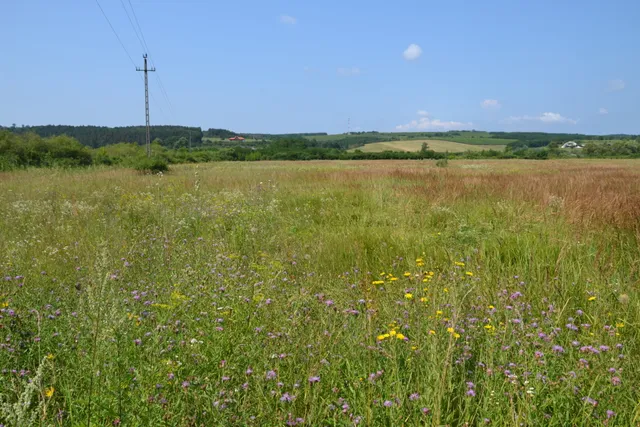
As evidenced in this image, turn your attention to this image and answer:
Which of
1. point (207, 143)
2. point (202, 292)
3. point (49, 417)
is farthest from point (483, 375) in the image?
point (207, 143)

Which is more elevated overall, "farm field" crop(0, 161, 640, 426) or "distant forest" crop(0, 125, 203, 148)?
"distant forest" crop(0, 125, 203, 148)

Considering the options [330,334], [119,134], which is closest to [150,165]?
[330,334]

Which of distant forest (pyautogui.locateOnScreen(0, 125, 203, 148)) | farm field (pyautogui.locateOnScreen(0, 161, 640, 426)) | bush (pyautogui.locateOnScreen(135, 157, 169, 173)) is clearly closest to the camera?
farm field (pyautogui.locateOnScreen(0, 161, 640, 426))

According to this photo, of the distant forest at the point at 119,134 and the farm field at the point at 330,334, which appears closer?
the farm field at the point at 330,334

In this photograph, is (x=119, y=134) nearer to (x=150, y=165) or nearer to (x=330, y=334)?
(x=150, y=165)

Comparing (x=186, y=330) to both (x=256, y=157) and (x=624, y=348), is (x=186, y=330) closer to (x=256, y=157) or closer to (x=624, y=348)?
(x=624, y=348)

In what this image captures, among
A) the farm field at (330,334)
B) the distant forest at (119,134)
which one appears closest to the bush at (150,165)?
the farm field at (330,334)

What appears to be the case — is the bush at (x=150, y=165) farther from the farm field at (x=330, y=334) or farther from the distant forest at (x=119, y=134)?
the distant forest at (x=119, y=134)

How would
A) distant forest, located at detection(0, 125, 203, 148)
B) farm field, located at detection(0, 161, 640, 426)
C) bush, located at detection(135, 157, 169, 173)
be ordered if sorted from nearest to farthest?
farm field, located at detection(0, 161, 640, 426), bush, located at detection(135, 157, 169, 173), distant forest, located at detection(0, 125, 203, 148)

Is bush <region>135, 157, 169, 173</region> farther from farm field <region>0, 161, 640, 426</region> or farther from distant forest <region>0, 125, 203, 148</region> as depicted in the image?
distant forest <region>0, 125, 203, 148</region>

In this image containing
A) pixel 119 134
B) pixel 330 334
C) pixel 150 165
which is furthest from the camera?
pixel 119 134

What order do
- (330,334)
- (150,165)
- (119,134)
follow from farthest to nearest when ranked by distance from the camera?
(119,134), (150,165), (330,334)

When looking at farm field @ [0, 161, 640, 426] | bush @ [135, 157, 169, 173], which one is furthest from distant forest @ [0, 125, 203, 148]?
farm field @ [0, 161, 640, 426]

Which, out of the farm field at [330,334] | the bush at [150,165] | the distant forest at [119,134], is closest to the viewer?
the farm field at [330,334]
